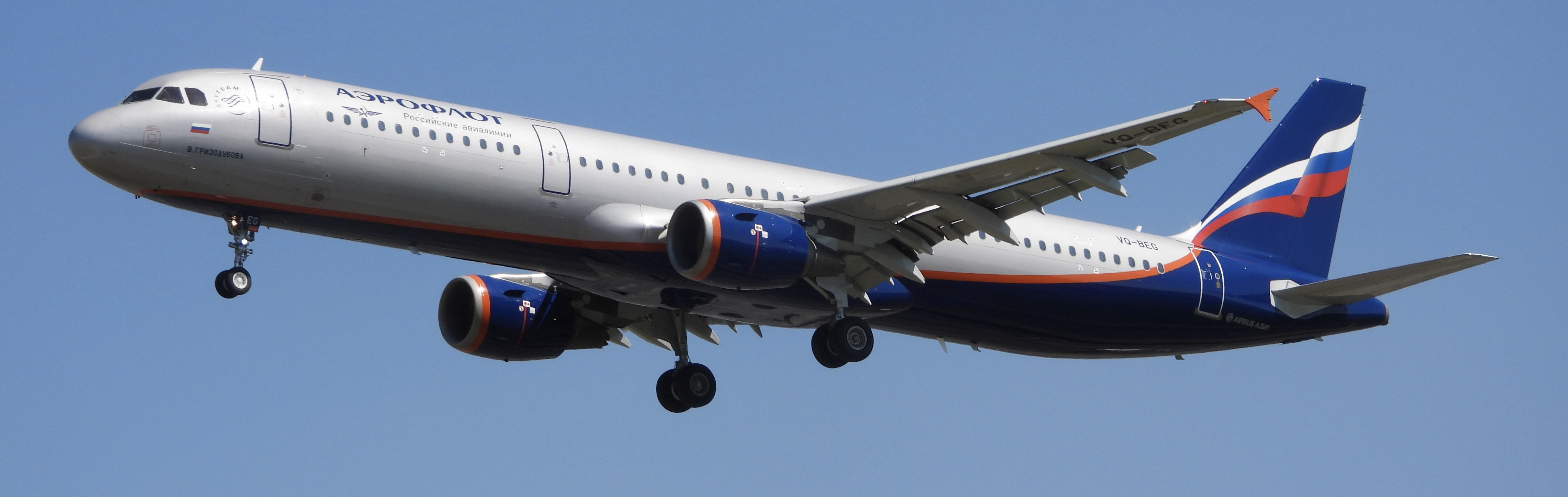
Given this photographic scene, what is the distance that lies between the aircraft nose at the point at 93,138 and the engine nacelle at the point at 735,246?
9.20 m

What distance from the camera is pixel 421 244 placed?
95.0 ft

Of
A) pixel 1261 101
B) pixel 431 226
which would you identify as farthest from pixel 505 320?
pixel 1261 101

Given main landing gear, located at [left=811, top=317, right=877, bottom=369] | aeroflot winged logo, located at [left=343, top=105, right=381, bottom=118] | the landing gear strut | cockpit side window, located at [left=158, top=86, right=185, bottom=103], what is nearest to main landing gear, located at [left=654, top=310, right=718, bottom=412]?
the landing gear strut

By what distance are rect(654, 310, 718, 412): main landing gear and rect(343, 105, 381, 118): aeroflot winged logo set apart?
8596 millimetres

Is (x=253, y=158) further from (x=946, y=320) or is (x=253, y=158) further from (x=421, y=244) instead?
(x=946, y=320)

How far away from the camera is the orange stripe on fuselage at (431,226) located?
2719 centimetres

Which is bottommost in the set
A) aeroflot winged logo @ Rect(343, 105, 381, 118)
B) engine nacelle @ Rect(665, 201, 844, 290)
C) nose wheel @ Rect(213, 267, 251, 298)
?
nose wheel @ Rect(213, 267, 251, 298)

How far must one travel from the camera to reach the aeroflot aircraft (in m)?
27.1

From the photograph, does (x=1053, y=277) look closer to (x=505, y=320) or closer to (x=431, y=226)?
(x=505, y=320)

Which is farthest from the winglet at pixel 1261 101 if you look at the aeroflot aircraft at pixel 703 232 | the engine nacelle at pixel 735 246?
the engine nacelle at pixel 735 246

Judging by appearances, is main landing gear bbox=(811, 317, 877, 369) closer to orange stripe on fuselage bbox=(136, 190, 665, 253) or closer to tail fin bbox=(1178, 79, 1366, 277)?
orange stripe on fuselage bbox=(136, 190, 665, 253)

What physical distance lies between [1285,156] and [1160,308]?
6747 millimetres

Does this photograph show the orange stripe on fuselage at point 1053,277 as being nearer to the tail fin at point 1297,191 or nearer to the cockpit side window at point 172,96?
the tail fin at point 1297,191

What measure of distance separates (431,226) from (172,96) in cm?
469
